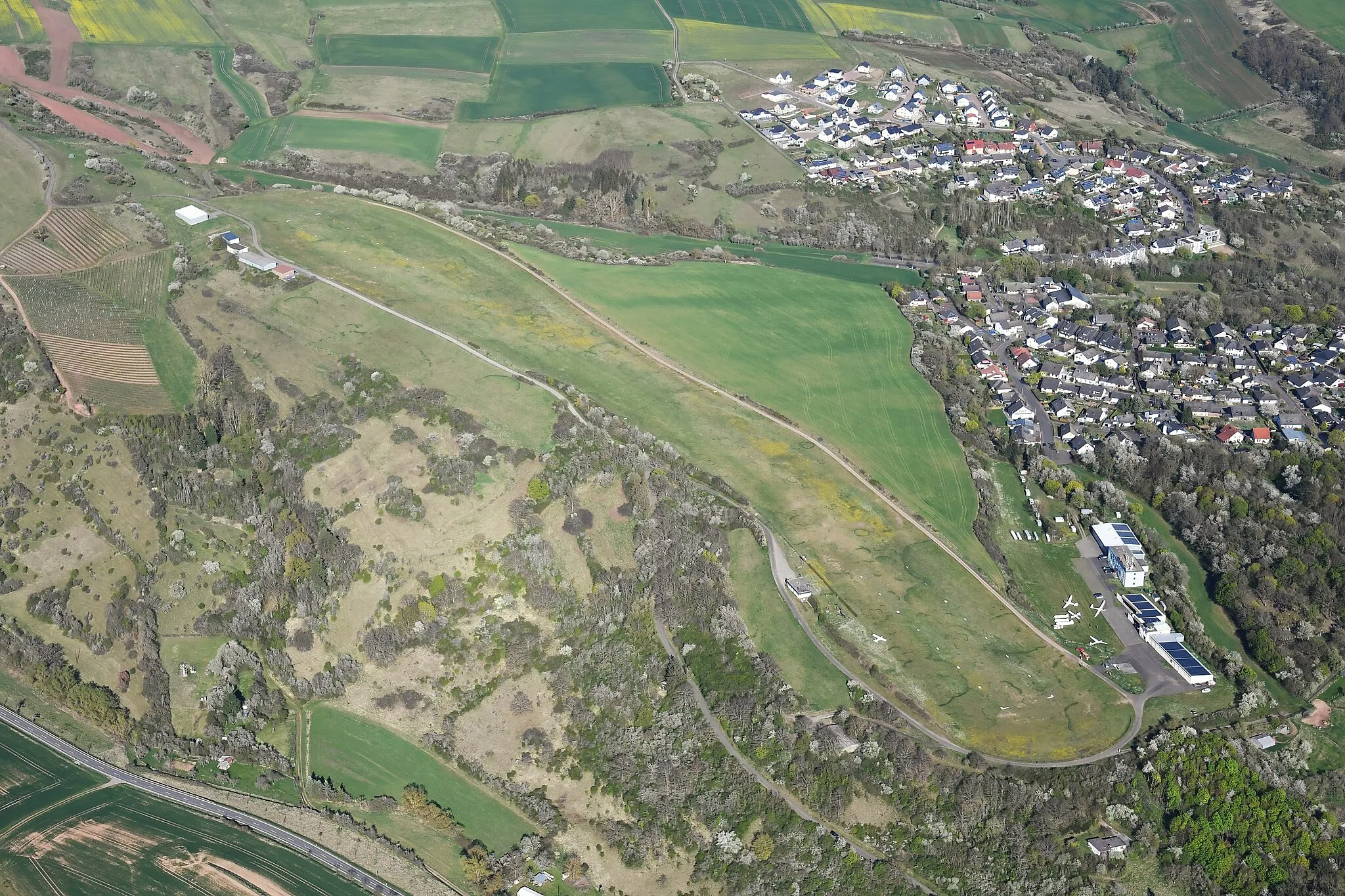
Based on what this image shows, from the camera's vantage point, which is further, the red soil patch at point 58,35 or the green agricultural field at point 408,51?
the green agricultural field at point 408,51

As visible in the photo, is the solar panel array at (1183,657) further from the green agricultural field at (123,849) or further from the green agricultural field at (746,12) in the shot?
the green agricultural field at (746,12)

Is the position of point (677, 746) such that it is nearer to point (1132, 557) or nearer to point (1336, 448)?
point (1132, 557)

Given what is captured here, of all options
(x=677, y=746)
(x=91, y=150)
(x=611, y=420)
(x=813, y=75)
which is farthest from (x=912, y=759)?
(x=813, y=75)

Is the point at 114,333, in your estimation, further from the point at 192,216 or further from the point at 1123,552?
the point at 1123,552

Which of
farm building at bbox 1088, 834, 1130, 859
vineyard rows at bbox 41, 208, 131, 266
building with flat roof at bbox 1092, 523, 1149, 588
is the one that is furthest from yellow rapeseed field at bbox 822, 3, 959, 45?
farm building at bbox 1088, 834, 1130, 859

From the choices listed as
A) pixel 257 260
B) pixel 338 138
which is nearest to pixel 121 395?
pixel 257 260

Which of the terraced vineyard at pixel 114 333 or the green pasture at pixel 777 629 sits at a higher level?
the terraced vineyard at pixel 114 333

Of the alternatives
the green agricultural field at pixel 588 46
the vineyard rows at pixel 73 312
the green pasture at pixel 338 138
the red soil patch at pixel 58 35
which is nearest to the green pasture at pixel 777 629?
the vineyard rows at pixel 73 312
